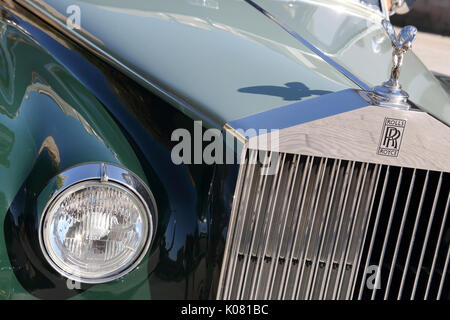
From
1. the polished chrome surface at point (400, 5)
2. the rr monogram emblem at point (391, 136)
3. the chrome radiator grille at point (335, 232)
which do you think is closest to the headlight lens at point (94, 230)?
the chrome radiator grille at point (335, 232)

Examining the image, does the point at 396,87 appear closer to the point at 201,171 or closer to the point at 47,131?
the point at 201,171

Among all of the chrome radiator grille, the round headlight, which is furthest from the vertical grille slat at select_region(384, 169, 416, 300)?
the round headlight

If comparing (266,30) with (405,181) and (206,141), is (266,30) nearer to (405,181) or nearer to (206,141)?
(206,141)

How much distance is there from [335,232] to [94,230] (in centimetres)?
67

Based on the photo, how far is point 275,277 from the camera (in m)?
1.68

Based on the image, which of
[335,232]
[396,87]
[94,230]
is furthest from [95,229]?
[396,87]

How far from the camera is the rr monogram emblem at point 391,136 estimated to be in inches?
59.7

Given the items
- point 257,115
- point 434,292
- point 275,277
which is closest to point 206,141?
point 257,115

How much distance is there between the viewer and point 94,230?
1.53 m

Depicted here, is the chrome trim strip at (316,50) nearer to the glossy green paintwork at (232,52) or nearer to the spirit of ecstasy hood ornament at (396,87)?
the glossy green paintwork at (232,52)

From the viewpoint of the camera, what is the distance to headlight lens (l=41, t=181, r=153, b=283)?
1.53 m
